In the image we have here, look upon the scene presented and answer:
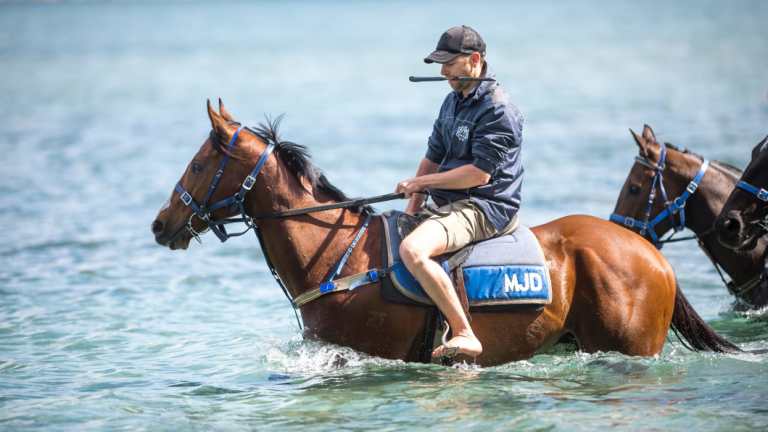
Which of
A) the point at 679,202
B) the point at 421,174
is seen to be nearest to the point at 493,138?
the point at 421,174

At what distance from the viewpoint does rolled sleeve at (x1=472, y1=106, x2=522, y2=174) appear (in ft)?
23.6

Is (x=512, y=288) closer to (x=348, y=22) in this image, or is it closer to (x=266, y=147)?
(x=266, y=147)

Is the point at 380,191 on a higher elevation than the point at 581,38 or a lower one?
lower

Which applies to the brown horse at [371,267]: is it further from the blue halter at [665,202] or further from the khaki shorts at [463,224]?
the blue halter at [665,202]

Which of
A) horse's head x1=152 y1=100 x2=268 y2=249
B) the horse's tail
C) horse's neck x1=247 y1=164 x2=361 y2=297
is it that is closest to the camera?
horse's head x1=152 y1=100 x2=268 y2=249

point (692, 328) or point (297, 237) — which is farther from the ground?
point (297, 237)

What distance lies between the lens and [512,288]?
740 centimetres

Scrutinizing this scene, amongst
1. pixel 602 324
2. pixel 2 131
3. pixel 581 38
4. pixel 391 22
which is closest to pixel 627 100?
pixel 2 131

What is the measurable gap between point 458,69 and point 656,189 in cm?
323

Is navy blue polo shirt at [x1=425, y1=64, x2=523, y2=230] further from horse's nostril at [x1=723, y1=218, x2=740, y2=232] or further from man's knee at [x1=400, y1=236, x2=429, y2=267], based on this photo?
horse's nostril at [x1=723, y1=218, x2=740, y2=232]

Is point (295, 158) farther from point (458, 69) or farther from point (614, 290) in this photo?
point (614, 290)

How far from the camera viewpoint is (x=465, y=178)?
7.26m

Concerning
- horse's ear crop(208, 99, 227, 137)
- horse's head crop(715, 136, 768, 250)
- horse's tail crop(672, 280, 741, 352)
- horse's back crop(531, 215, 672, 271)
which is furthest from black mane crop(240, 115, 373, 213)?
horse's head crop(715, 136, 768, 250)

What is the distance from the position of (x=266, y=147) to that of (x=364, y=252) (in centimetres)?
108
